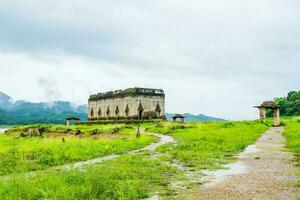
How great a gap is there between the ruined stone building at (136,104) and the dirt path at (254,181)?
2280 inches

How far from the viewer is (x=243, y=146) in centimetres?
3158

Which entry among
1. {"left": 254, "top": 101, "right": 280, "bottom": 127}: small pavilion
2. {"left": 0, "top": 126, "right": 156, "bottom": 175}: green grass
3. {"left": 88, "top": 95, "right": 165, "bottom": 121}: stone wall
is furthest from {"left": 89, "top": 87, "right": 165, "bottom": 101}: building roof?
{"left": 0, "top": 126, "right": 156, "bottom": 175}: green grass

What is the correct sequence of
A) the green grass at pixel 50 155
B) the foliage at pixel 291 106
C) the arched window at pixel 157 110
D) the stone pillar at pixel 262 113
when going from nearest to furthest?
the green grass at pixel 50 155 → the stone pillar at pixel 262 113 → the arched window at pixel 157 110 → the foliage at pixel 291 106

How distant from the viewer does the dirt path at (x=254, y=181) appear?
1329 cm

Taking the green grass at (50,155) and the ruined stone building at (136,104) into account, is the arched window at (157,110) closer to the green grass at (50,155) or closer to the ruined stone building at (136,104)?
the ruined stone building at (136,104)

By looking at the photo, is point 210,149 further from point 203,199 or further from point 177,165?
point 203,199

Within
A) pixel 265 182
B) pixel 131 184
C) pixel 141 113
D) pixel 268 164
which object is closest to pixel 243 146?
pixel 268 164

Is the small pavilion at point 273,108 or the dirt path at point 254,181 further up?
the small pavilion at point 273,108

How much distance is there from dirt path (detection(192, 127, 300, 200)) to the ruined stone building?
5791 cm

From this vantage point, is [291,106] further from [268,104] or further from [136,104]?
[268,104]

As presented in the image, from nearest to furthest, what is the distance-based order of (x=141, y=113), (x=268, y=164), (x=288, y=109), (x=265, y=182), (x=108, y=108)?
1. (x=265, y=182)
2. (x=268, y=164)
3. (x=141, y=113)
4. (x=108, y=108)
5. (x=288, y=109)

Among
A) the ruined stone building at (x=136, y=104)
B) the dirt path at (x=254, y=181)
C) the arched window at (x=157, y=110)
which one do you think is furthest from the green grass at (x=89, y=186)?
the arched window at (x=157, y=110)

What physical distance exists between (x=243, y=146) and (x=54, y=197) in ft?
71.4

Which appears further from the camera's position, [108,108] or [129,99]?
[108,108]
